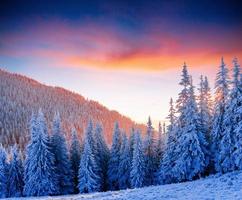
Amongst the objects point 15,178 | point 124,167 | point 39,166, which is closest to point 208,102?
point 124,167

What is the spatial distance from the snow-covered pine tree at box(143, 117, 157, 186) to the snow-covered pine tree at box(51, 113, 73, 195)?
1460cm

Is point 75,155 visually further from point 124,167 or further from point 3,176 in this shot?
point 3,176

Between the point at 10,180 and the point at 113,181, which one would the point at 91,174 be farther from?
Result: the point at 10,180

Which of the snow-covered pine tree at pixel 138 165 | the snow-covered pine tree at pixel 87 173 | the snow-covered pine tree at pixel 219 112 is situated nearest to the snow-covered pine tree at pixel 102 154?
the snow-covered pine tree at pixel 87 173

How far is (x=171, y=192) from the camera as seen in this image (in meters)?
32.1

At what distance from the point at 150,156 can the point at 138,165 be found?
3486 mm

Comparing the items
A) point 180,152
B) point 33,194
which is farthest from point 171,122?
point 33,194

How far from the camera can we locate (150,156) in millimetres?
65750

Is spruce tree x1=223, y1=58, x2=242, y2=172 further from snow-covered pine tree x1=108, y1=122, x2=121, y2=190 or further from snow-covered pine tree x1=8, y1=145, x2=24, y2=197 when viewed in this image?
snow-covered pine tree x1=8, y1=145, x2=24, y2=197

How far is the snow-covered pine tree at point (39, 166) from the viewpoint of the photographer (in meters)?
59.8

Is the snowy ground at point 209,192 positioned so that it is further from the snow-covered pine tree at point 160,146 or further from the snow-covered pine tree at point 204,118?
the snow-covered pine tree at point 160,146

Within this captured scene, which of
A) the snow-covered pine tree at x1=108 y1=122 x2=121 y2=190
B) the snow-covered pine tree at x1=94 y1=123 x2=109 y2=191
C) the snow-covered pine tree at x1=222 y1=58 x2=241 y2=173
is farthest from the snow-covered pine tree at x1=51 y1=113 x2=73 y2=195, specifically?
the snow-covered pine tree at x1=222 y1=58 x2=241 y2=173

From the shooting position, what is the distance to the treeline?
45.5 metres

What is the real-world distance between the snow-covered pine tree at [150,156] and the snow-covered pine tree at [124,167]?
15.6 feet
